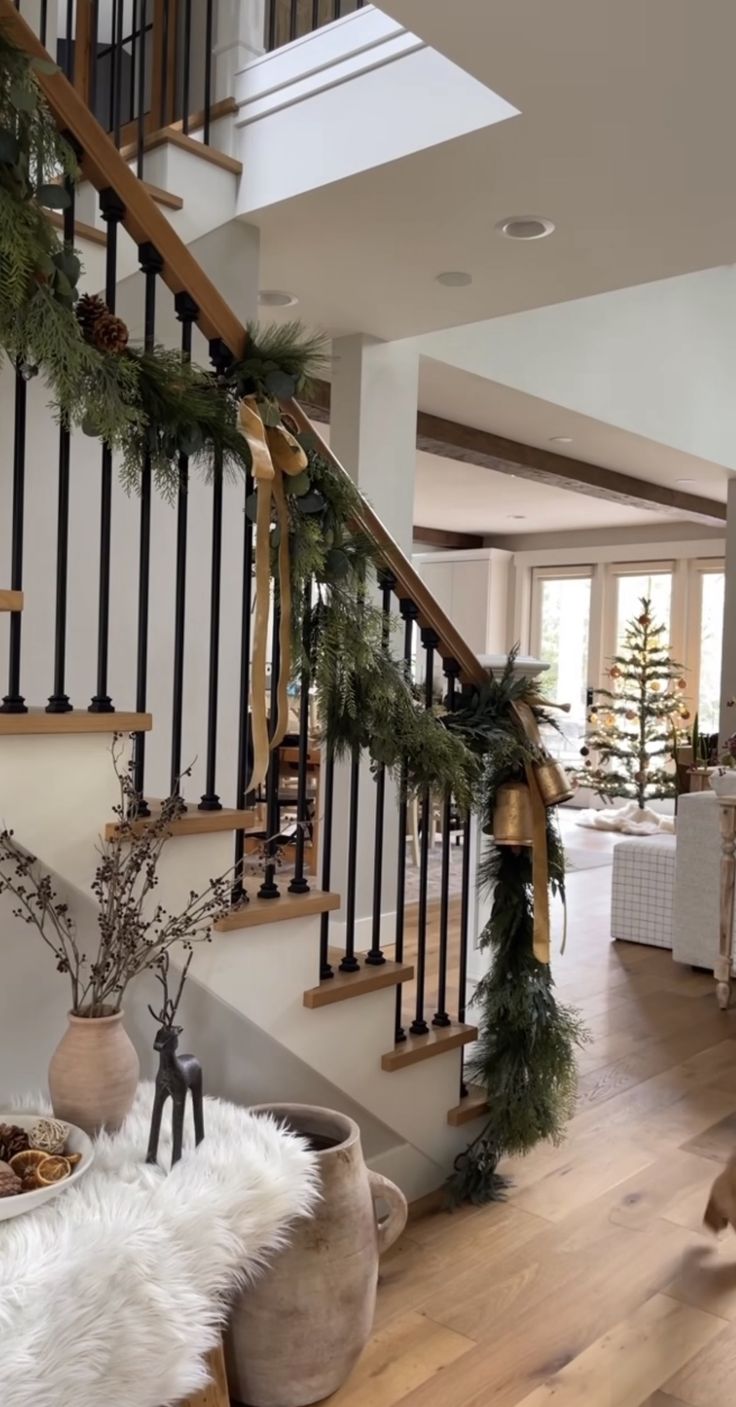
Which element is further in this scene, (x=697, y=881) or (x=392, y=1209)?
(x=697, y=881)

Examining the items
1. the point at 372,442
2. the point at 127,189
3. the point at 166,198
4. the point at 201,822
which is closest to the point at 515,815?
the point at 201,822

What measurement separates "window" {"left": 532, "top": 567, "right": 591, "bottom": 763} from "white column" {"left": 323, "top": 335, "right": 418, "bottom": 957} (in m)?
6.32

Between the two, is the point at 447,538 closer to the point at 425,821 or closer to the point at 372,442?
the point at 372,442

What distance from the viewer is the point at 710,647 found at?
10055mm

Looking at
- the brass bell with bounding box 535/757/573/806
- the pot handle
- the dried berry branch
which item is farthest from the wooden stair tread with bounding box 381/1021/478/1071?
the dried berry branch

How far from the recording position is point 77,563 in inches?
135

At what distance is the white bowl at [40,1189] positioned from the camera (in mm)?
1439

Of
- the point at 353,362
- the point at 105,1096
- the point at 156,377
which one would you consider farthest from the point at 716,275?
the point at 105,1096

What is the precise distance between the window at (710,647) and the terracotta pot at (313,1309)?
8.69 metres

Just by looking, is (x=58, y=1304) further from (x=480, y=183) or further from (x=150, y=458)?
(x=480, y=183)

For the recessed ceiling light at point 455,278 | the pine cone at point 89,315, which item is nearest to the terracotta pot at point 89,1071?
the pine cone at point 89,315

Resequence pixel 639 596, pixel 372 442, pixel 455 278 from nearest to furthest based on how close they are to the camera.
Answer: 1. pixel 455 278
2. pixel 372 442
3. pixel 639 596

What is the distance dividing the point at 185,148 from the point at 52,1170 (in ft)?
10.0

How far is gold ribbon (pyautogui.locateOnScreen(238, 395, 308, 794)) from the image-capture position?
1870 millimetres
